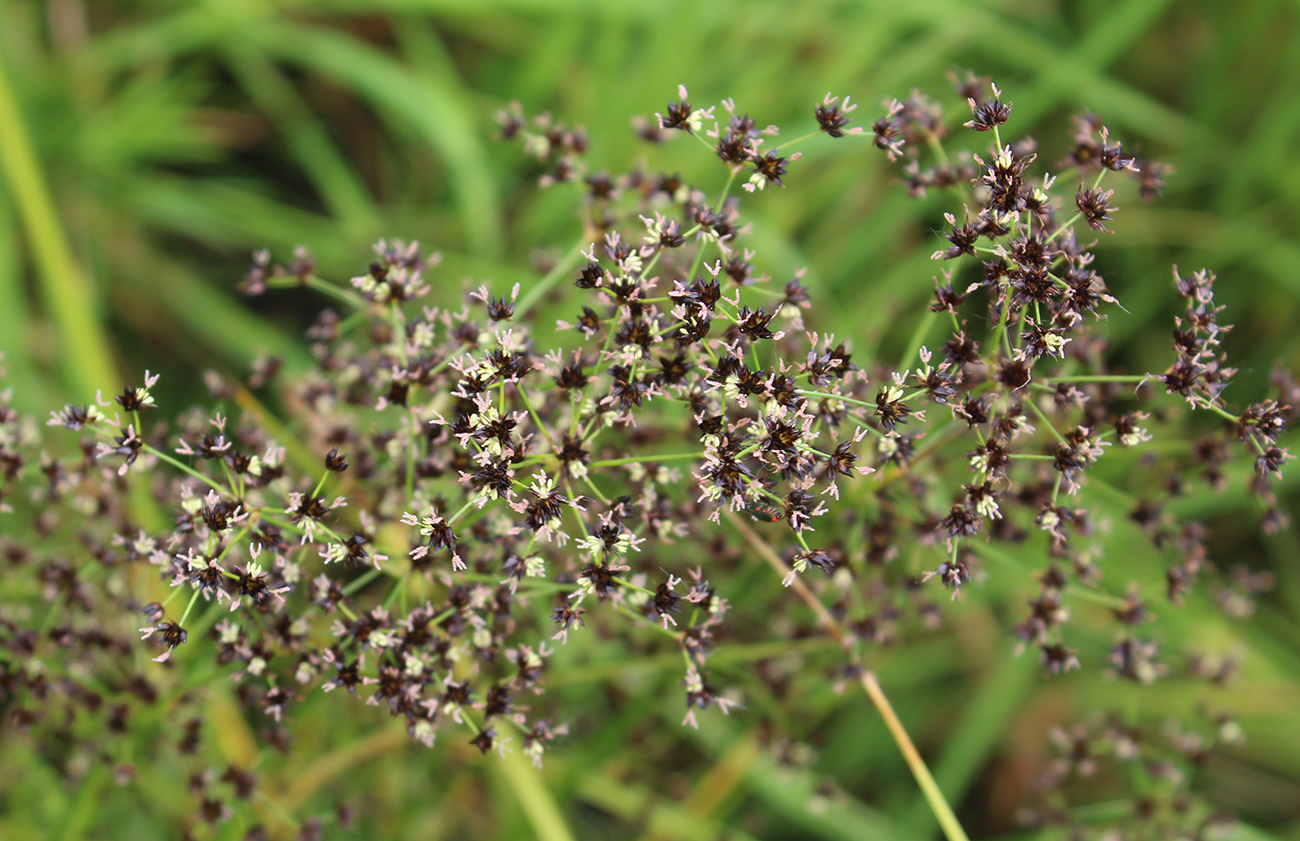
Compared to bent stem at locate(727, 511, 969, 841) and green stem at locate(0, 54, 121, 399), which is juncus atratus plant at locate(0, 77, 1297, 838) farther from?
green stem at locate(0, 54, 121, 399)

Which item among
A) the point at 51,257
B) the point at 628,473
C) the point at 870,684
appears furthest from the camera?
the point at 51,257

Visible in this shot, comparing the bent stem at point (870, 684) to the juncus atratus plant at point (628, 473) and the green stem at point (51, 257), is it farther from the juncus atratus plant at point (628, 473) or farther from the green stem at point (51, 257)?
the green stem at point (51, 257)

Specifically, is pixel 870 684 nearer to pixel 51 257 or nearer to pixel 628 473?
pixel 628 473

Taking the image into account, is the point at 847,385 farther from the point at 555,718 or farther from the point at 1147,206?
the point at 1147,206

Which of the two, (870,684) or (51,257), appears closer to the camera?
(870,684)

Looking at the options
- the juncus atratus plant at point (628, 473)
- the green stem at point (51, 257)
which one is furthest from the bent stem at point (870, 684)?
the green stem at point (51, 257)

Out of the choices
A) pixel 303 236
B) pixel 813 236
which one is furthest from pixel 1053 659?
pixel 303 236

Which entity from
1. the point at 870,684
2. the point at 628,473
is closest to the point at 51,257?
the point at 628,473

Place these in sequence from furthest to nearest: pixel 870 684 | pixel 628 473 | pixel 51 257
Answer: pixel 51 257 → pixel 870 684 → pixel 628 473
